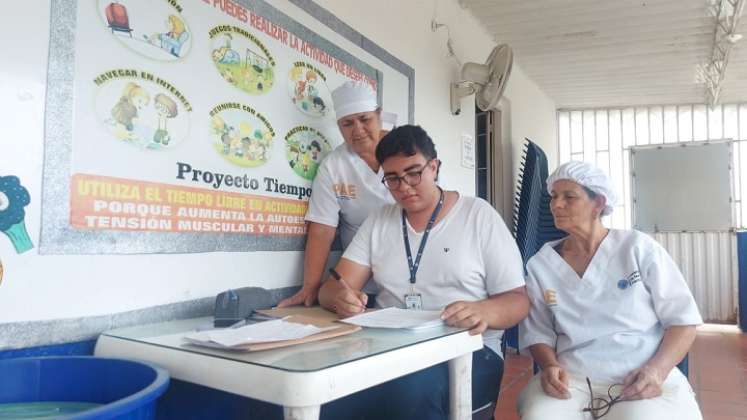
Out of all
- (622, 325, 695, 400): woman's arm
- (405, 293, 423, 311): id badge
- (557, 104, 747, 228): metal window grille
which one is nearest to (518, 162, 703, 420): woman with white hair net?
(622, 325, 695, 400): woman's arm

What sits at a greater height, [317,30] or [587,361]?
[317,30]

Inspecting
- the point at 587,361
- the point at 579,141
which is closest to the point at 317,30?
the point at 587,361

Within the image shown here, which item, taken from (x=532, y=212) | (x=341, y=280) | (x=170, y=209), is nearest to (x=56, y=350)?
(x=170, y=209)

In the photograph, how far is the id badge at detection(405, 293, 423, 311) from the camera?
1658 millimetres

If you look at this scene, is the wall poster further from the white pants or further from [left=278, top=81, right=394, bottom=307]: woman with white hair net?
the white pants

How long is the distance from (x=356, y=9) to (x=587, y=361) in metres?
1.76

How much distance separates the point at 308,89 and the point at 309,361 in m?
1.39

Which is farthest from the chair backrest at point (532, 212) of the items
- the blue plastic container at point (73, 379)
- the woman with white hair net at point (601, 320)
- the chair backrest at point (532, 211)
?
the blue plastic container at point (73, 379)

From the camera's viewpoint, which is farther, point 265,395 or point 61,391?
point 61,391

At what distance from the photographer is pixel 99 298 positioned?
4.38ft

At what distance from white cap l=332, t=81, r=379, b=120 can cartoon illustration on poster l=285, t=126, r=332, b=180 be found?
6.1 inches

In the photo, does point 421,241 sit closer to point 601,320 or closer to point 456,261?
point 456,261

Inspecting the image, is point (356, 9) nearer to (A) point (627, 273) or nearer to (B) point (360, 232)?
(B) point (360, 232)

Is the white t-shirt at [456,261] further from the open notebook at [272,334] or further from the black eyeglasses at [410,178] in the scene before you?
the open notebook at [272,334]
